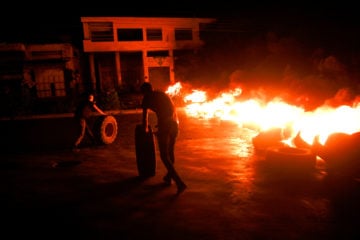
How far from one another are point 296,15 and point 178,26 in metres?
12.3

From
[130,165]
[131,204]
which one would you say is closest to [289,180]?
[131,204]

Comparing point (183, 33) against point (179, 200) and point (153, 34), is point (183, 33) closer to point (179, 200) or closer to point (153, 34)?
point (153, 34)

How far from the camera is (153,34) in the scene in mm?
33844

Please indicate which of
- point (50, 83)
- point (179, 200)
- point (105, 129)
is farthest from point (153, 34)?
point (179, 200)

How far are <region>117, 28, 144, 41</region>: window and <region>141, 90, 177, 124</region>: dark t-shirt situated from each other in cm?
2744

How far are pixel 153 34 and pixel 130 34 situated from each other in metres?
2.29

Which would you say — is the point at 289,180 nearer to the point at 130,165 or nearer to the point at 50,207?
the point at 130,165

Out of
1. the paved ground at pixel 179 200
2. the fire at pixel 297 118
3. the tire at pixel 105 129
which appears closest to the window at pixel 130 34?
the fire at pixel 297 118

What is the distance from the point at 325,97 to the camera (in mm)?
18516

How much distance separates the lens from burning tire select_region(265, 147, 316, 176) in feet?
26.3

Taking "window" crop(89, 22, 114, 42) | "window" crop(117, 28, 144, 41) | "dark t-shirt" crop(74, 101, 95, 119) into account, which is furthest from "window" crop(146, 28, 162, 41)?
"dark t-shirt" crop(74, 101, 95, 119)

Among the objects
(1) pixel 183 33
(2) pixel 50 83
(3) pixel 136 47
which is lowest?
(2) pixel 50 83

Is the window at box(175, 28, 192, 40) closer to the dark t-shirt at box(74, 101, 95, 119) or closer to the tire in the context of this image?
the tire

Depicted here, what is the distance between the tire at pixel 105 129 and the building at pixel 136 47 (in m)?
19.1
